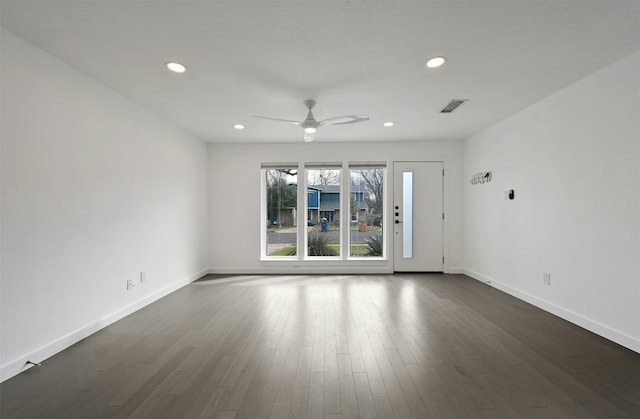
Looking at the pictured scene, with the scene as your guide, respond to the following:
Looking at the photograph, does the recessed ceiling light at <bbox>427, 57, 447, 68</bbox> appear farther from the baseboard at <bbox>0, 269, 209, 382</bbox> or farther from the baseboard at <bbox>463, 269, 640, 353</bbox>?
the baseboard at <bbox>0, 269, 209, 382</bbox>

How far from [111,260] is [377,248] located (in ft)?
14.1

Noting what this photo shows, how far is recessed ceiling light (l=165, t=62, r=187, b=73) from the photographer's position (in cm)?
255

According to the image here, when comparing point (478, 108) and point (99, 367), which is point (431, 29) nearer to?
point (478, 108)

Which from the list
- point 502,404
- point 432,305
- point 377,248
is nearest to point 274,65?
point 502,404

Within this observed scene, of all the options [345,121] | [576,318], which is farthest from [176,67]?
[576,318]

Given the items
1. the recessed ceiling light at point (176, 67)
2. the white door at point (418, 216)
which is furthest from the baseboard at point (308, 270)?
the recessed ceiling light at point (176, 67)

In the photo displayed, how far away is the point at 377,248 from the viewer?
18.5 ft

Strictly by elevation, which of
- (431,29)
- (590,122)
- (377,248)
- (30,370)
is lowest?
(30,370)

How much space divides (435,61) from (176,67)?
2.36 meters

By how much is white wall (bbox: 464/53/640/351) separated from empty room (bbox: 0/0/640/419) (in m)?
0.02

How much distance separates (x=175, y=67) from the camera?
8.55 ft

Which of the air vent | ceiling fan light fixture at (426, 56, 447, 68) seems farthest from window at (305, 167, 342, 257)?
ceiling fan light fixture at (426, 56, 447, 68)

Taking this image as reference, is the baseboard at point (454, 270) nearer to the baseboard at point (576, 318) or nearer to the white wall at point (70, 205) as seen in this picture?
the baseboard at point (576, 318)

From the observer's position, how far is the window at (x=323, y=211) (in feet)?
18.5
